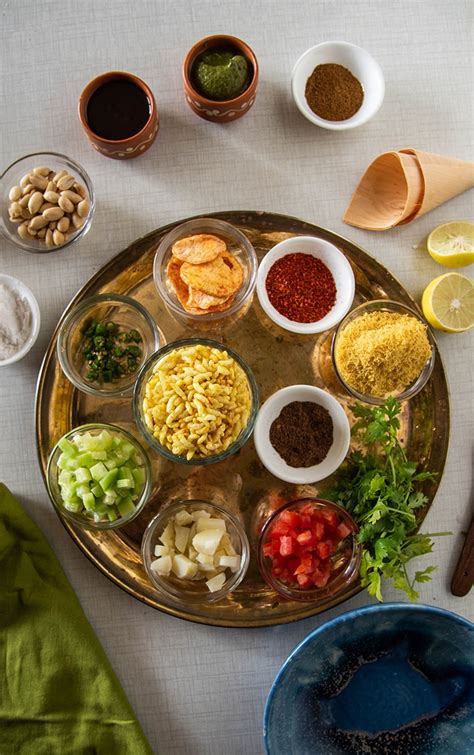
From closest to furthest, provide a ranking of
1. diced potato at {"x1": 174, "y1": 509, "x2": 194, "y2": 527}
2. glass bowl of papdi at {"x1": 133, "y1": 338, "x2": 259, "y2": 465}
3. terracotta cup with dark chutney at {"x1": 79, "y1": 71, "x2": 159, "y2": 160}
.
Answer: glass bowl of papdi at {"x1": 133, "y1": 338, "x2": 259, "y2": 465}, diced potato at {"x1": 174, "y1": 509, "x2": 194, "y2": 527}, terracotta cup with dark chutney at {"x1": 79, "y1": 71, "x2": 159, "y2": 160}

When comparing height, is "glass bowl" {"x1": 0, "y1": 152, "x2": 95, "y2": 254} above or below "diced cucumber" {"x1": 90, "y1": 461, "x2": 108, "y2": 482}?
above

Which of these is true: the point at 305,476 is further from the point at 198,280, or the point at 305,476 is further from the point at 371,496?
the point at 198,280

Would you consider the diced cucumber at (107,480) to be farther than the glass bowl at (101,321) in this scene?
No

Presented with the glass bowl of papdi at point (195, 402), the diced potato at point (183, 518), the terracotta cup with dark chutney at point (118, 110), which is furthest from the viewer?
the terracotta cup with dark chutney at point (118, 110)

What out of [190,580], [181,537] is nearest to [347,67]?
[181,537]

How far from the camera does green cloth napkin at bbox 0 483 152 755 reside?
1.98 meters

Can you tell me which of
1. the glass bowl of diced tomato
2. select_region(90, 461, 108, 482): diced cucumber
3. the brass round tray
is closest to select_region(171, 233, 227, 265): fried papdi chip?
the brass round tray

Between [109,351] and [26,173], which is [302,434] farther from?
[26,173]

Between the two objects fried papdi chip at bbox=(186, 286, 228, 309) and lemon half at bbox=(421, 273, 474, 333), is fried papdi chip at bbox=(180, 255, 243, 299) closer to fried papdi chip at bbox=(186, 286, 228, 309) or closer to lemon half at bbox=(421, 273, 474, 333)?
fried papdi chip at bbox=(186, 286, 228, 309)

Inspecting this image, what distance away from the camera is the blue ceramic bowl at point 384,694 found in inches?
77.7

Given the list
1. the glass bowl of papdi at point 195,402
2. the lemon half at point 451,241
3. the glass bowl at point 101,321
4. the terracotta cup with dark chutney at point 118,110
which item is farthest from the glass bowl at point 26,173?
the lemon half at point 451,241

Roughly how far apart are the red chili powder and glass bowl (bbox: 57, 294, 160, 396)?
1.24ft

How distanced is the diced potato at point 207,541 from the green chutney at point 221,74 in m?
1.27

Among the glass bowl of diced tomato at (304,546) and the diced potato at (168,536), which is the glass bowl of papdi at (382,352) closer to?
the glass bowl of diced tomato at (304,546)
